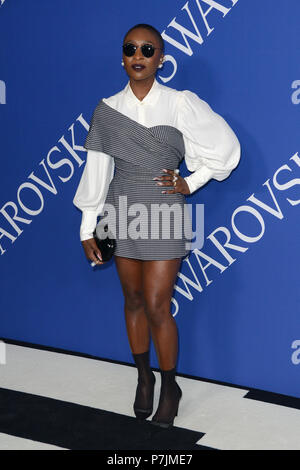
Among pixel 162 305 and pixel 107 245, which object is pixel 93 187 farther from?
pixel 162 305

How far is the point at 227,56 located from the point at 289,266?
87 centimetres

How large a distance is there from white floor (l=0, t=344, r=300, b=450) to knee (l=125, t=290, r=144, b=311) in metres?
0.41

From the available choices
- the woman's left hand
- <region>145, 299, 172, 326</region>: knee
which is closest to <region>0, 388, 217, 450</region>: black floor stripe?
<region>145, 299, 172, 326</region>: knee

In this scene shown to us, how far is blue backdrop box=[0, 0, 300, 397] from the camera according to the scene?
7.97 ft

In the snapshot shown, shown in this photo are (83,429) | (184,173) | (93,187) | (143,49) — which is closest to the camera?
(143,49)

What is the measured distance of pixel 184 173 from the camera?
2.65 metres

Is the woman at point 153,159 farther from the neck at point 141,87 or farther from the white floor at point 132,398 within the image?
the white floor at point 132,398

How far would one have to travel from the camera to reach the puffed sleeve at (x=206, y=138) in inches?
87.7

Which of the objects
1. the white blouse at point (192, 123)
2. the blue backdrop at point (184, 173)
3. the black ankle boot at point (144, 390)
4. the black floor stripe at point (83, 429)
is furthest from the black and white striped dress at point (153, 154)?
the black floor stripe at point (83, 429)

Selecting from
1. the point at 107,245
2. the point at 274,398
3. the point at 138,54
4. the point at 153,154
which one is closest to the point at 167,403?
the point at 274,398

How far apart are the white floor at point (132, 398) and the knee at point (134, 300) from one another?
406 millimetres

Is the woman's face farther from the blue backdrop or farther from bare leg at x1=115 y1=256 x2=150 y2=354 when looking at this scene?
bare leg at x1=115 y1=256 x2=150 y2=354

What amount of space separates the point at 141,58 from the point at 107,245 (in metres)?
0.68

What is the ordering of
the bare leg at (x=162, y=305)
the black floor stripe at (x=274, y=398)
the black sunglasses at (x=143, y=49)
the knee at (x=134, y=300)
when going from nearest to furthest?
the black sunglasses at (x=143, y=49) → the bare leg at (x=162, y=305) → the knee at (x=134, y=300) → the black floor stripe at (x=274, y=398)
